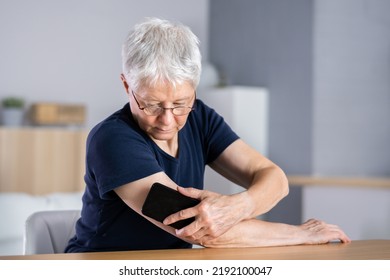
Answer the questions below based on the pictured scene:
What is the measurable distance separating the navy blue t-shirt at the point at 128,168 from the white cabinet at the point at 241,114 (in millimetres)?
3236

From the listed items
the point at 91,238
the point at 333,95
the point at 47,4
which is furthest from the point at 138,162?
the point at 47,4

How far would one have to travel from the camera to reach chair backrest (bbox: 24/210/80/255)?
2037 mm

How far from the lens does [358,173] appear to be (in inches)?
199

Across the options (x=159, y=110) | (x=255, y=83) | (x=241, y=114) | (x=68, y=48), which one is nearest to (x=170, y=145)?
(x=159, y=110)

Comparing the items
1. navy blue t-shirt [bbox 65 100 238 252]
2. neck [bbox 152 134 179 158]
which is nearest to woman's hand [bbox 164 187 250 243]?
navy blue t-shirt [bbox 65 100 238 252]

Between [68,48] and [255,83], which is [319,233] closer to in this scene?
[255,83]

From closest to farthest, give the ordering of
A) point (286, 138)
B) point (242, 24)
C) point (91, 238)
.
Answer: point (91, 238)
point (286, 138)
point (242, 24)

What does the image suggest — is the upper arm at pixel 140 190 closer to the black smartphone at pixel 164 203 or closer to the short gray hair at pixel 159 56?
the black smartphone at pixel 164 203

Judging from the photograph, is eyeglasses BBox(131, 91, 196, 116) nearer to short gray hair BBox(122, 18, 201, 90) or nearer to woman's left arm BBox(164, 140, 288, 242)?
short gray hair BBox(122, 18, 201, 90)

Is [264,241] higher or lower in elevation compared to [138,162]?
lower

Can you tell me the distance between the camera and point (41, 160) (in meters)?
5.29

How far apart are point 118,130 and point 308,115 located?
3.54m

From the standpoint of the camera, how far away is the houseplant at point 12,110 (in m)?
5.27
